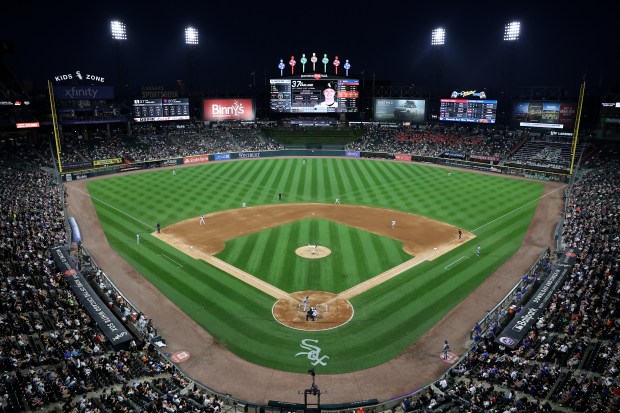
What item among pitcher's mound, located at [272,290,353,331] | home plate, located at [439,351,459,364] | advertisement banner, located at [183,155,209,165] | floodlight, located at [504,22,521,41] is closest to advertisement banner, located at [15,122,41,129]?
advertisement banner, located at [183,155,209,165]

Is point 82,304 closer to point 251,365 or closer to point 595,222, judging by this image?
point 251,365

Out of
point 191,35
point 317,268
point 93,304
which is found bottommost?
point 317,268

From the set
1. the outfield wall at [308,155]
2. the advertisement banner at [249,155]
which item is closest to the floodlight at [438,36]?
the outfield wall at [308,155]

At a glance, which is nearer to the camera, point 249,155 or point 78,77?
point 78,77

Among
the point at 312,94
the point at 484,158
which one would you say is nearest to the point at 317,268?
the point at 484,158

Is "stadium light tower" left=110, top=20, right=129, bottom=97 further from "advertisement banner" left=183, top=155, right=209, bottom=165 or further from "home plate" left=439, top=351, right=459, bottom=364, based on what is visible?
"home plate" left=439, top=351, right=459, bottom=364

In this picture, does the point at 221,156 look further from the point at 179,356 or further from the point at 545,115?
the point at 179,356

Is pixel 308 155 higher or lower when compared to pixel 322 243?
higher
